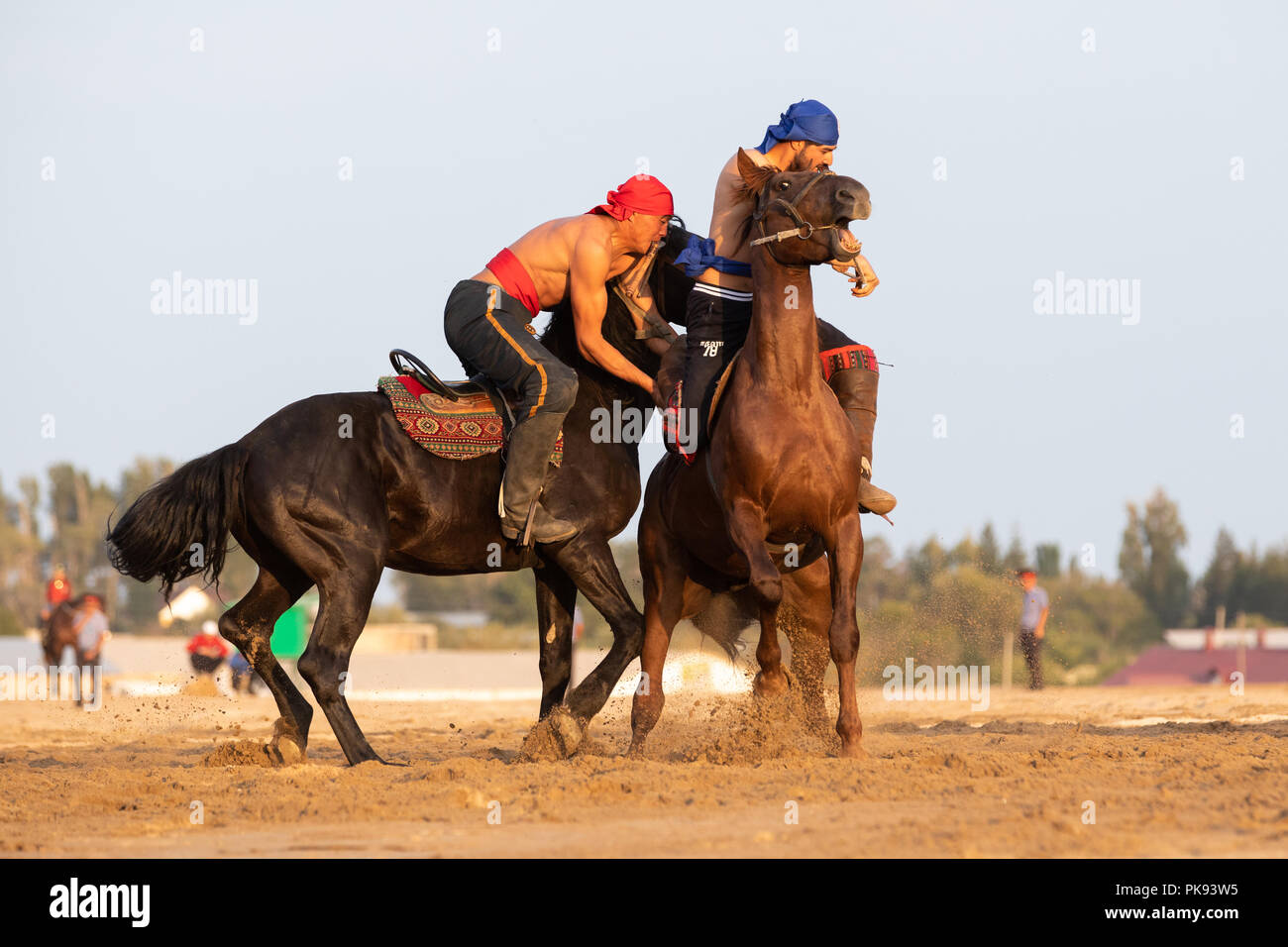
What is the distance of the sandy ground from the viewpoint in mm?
4680

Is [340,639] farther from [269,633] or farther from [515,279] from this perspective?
[515,279]

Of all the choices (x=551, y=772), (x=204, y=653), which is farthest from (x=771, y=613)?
(x=204, y=653)

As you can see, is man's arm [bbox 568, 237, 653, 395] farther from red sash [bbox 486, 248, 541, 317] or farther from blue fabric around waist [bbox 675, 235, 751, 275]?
blue fabric around waist [bbox 675, 235, 751, 275]

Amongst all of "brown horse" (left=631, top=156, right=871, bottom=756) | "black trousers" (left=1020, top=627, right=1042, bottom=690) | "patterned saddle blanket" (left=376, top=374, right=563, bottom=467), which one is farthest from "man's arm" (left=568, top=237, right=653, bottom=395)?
"black trousers" (left=1020, top=627, right=1042, bottom=690)

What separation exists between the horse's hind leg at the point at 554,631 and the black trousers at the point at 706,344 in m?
1.32

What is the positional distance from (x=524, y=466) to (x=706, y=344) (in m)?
1.10

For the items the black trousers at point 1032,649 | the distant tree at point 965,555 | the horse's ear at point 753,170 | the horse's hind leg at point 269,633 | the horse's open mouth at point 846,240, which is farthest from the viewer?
the black trousers at point 1032,649

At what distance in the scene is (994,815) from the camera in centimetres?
498

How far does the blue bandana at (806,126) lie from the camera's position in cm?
748

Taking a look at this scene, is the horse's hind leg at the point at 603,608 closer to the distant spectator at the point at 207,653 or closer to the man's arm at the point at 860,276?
the man's arm at the point at 860,276

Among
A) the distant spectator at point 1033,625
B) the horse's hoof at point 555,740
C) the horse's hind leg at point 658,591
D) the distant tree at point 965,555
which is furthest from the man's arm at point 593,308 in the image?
the distant spectator at point 1033,625

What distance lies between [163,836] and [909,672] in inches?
335

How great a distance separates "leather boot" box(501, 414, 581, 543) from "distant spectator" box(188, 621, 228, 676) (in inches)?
419

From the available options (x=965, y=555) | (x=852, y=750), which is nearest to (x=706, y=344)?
(x=852, y=750)
